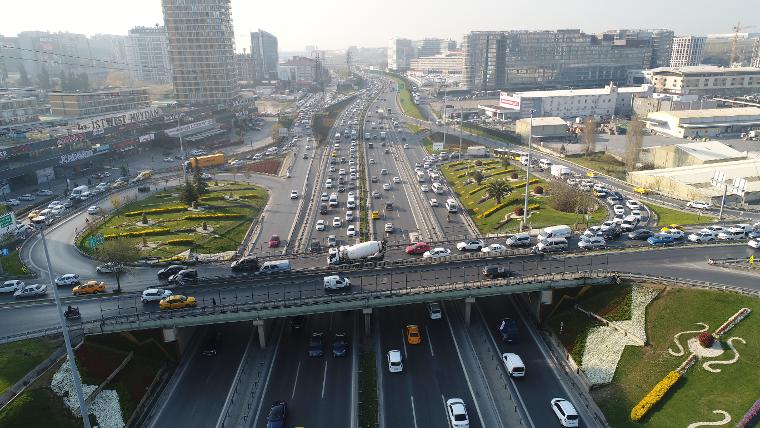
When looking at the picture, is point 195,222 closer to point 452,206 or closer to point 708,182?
point 452,206

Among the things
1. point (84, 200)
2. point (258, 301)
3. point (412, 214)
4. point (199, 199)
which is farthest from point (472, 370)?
point (84, 200)

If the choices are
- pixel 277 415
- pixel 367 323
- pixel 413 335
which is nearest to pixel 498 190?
pixel 413 335

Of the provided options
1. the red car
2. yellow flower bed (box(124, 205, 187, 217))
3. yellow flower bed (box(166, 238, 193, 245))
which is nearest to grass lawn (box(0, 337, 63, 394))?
yellow flower bed (box(166, 238, 193, 245))

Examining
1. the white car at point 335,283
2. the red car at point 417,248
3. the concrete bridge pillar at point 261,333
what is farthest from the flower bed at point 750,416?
the concrete bridge pillar at point 261,333

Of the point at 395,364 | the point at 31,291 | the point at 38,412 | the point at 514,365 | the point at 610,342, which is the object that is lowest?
the point at 395,364

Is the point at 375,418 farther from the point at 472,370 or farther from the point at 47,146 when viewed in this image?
the point at 47,146

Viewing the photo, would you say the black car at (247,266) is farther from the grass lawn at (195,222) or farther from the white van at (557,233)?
the white van at (557,233)
